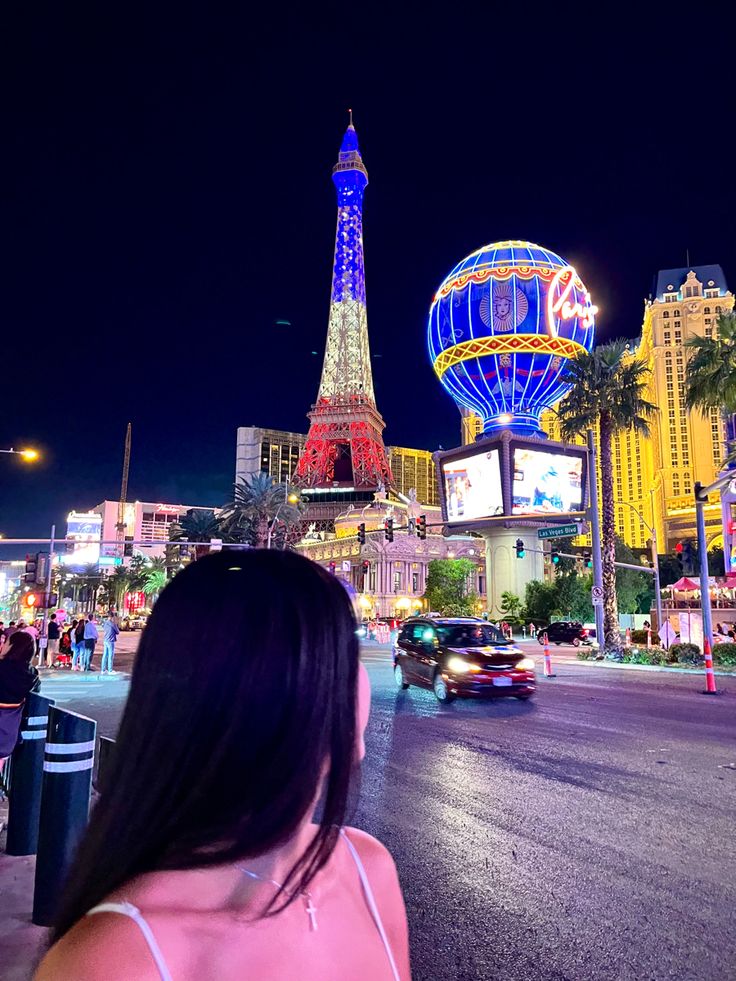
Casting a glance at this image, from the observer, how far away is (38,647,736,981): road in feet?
12.4

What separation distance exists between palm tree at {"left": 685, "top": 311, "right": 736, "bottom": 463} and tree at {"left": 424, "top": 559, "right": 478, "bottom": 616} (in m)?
34.1

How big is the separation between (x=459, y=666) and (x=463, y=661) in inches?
5.3

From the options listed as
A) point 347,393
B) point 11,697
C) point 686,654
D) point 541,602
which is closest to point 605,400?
point 686,654

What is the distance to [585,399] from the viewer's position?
34.1m

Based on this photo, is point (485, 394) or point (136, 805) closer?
point (136, 805)

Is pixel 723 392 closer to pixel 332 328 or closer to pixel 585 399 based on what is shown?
pixel 585 399

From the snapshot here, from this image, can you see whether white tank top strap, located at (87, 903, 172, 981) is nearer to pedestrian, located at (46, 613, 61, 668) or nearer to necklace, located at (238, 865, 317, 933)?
necklace, located at (238, 865, 317, 933)

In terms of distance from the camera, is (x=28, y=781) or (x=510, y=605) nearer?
(x=28, y=781)

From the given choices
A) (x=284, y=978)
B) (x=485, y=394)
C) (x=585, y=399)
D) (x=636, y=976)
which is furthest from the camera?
(x=485, y=394)

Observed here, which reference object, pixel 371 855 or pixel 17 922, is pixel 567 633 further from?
pixel 371 855

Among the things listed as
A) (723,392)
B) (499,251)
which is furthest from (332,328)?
(723,392)

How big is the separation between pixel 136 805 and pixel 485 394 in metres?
52.0

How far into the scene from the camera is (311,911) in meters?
1.17

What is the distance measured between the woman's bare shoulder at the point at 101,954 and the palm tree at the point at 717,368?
28.5m
